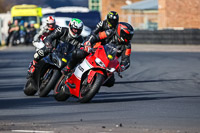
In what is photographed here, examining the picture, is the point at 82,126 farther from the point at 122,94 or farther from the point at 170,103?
the point at 122,94

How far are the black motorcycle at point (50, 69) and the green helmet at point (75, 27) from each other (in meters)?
0.24

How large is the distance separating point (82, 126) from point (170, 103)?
296cm

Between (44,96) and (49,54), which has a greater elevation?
(49,54)

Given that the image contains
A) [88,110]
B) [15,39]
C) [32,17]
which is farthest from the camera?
[32,17]

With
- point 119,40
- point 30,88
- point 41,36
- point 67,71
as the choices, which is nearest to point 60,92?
point 67,71

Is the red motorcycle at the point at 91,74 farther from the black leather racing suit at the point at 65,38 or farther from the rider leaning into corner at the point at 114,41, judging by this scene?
the black leather racing suit at the point at 65,38

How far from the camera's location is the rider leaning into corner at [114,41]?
407 inches

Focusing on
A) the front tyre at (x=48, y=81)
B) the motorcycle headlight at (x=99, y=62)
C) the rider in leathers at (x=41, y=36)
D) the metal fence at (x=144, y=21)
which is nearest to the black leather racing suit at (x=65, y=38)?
the rider in leathers at (x=41, y=36)

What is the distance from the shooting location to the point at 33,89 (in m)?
11.5

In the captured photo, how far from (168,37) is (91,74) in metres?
24.3

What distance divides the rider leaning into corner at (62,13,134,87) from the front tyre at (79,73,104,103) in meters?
0.48

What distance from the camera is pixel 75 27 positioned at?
1105 cm

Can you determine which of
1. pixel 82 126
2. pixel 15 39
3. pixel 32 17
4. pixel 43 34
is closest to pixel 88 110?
pixel 82 126

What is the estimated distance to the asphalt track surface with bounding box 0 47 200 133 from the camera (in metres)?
7.62
